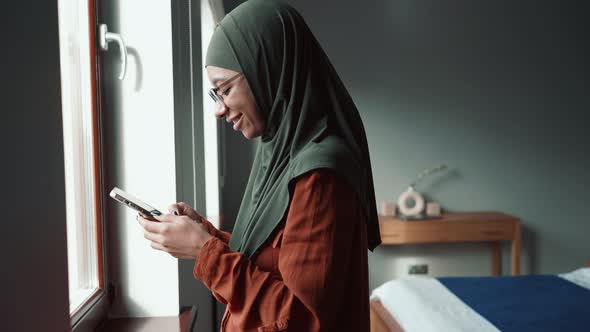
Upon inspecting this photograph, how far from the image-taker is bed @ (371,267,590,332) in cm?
198

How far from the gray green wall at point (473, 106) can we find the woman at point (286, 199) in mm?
2865

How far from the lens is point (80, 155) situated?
1.13 meters

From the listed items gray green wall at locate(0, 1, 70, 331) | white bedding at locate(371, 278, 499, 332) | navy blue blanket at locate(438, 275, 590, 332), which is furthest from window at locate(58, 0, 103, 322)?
navy blue blanket at locate(438, 275, 590, 332)

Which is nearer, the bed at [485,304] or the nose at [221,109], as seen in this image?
the nose at [221,109]

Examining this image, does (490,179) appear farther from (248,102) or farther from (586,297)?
(248,102)

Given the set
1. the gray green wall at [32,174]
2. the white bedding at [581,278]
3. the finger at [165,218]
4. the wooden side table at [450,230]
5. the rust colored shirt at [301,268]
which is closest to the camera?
the gray green wall at [32,174]

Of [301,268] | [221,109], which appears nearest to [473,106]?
[221,109]

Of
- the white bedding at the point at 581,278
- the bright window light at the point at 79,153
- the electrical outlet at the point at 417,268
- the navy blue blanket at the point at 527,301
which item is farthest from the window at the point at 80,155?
the electrical outlet at the point at 417,268

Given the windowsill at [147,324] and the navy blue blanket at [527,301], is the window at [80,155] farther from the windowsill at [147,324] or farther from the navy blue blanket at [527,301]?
the navy blue blanket at [527,301]

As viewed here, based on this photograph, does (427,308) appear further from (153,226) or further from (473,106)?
(473,106)

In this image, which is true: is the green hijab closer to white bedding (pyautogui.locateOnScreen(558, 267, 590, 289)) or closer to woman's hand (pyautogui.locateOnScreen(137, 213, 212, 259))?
woman's hand (pyautogui.locateOnScreen(137, 213, 212, 259))

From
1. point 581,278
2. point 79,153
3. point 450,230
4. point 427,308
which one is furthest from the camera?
point 450,230

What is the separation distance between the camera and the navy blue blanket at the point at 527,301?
1.98 metres

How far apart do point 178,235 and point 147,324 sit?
0.52 m
